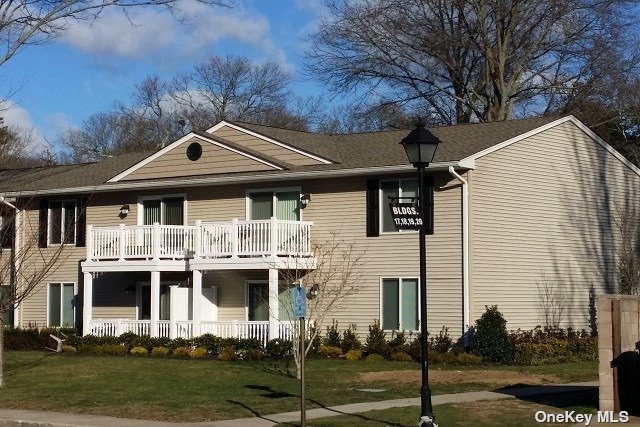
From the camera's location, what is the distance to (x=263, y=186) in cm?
3478

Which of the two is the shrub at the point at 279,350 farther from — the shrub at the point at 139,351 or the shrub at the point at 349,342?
the shrub at the point at 139,351

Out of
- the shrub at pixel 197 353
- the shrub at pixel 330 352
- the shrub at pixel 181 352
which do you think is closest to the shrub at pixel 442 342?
the shrub at pixel 330 352

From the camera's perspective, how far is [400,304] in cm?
3191

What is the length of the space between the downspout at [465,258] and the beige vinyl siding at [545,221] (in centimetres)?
29

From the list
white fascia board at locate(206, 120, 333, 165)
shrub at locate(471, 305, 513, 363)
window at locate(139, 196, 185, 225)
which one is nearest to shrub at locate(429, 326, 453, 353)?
shrub at locate(471, 305, 513, 363)

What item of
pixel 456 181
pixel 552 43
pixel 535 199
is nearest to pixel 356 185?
pixel 456 181

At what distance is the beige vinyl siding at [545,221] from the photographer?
31.5 meters

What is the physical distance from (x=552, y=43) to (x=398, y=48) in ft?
22.9

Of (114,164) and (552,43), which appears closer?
(114,164)

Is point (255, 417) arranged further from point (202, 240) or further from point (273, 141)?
point (273, 141)

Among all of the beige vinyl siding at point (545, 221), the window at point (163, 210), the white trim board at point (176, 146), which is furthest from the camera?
the window at point (163, 210)

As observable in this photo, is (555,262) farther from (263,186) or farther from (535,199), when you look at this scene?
(263,186)

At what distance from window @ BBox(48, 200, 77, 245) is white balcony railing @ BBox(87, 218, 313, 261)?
12.0 feet

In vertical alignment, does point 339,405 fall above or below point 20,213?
below
